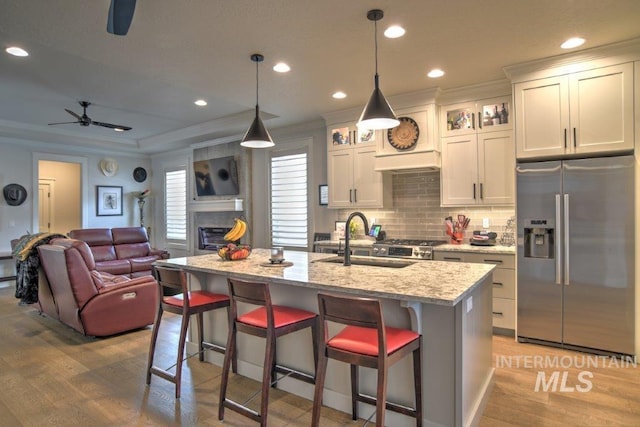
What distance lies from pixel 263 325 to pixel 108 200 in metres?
7.30

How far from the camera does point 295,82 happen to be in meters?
3.94

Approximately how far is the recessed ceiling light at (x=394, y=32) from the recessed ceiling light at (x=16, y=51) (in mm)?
3299

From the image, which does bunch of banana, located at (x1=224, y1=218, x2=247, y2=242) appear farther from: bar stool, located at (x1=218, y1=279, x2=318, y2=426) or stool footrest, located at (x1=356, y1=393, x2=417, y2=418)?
stool footrest, located at (x1=356, y1=393, x2=417, y2=418)

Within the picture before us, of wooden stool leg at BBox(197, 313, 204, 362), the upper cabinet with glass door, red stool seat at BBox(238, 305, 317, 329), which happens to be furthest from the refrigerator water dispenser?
wooden stool leg at BBox(197, 313, 204, 362)

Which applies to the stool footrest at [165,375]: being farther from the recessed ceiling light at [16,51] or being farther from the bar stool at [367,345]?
the recessed ceiling light at [16,51]

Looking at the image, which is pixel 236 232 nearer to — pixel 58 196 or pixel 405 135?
pixel 405 135

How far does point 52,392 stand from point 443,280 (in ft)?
9.56

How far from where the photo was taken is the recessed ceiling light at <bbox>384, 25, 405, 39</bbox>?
280 centimetres

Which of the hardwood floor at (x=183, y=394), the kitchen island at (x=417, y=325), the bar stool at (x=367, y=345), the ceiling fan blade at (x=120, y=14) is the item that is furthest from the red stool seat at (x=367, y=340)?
the ceiling fan blade at (x=120, y=14)

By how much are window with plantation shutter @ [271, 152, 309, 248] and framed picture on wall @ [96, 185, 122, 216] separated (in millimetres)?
4227

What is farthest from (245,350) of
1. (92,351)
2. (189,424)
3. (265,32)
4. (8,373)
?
(265,32)

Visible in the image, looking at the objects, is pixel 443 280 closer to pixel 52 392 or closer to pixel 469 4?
pixel 469 4

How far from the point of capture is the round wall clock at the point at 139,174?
856 centimetres

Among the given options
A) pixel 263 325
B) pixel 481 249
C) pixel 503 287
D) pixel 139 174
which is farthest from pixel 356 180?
pixel 139 174
